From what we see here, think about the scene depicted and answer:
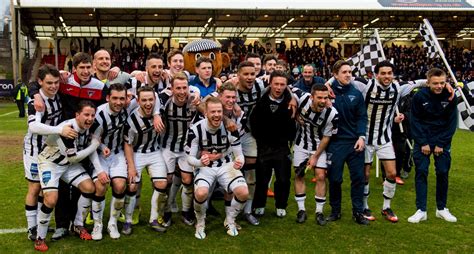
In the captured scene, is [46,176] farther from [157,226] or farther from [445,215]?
[445,215]

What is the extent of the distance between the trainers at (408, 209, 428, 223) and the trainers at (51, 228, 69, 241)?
4053 mm

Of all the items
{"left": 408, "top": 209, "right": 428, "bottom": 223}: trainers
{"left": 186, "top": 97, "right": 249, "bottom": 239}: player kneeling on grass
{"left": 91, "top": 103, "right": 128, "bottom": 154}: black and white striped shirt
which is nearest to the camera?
{"left": 91, "top": 103, "right": 128, "bottom": 154}: black and white striped shirt

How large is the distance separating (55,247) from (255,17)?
26.6m

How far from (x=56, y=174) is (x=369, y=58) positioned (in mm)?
5207

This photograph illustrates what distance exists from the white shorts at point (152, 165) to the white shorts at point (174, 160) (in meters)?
0.10

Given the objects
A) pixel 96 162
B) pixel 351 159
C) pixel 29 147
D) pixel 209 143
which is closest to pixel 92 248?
pixel 96 162

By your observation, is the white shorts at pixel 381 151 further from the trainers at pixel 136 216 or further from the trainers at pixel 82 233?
the trainers at pixel 82 233

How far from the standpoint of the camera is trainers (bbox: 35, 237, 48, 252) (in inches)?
182

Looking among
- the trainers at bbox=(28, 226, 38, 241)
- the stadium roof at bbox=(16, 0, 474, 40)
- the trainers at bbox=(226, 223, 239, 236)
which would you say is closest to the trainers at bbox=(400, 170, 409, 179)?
the trainers at bbox=(226, 223, 239, 236)

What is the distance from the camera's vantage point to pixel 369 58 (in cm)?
754

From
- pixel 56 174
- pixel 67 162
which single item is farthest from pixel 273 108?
pixel 56 174

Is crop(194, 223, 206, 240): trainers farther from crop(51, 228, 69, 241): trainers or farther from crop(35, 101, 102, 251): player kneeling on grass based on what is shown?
crop(51, 228, 69, 241): trainers

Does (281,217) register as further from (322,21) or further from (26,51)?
(26,51)

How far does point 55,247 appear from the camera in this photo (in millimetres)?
4730
